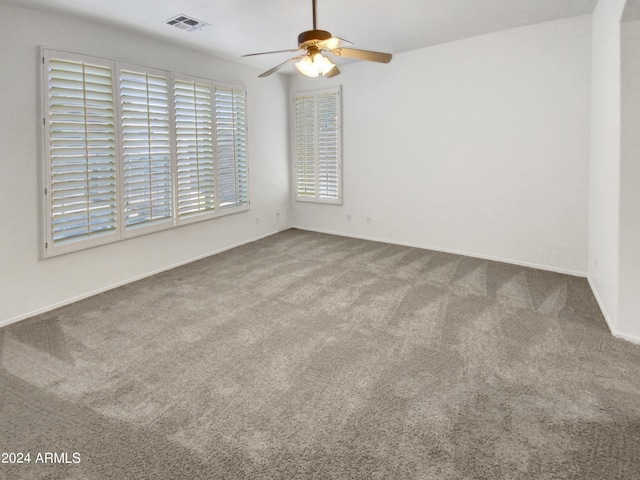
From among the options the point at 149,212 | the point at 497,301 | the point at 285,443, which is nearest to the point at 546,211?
the point at 497,301

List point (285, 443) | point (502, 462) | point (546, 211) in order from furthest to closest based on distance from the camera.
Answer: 1. point (546, 211)
2. point (285, 443)
3. point (502, 462)

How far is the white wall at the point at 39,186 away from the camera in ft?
10.4

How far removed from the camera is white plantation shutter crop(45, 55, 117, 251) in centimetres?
339

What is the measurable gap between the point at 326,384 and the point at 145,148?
3413 mm

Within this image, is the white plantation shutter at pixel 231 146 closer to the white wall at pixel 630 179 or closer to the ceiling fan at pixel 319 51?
the ceiling fan at pixel 319 51

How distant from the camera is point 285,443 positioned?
1.79 metres

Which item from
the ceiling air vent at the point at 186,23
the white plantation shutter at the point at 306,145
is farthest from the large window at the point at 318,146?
the ceiling air vent at the point at 186,23

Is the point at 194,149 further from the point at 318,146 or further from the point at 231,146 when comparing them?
the point at 318,146

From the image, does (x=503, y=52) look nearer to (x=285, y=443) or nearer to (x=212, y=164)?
(x=212, y=164)

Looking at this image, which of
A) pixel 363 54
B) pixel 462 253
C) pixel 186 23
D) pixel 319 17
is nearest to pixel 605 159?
pixel 462 253

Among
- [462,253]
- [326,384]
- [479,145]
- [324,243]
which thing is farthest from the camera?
[324,243]

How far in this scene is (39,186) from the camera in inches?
132

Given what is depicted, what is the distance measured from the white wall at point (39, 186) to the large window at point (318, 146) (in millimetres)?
1687

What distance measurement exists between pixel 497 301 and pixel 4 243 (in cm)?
448
